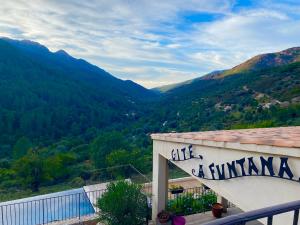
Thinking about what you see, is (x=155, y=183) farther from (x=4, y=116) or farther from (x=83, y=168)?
(x=4, y=116)

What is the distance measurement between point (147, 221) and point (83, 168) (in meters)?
27.3

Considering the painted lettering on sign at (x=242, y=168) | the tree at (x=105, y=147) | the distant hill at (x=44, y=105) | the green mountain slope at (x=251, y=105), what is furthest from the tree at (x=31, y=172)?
the distant hill at (x=44, y=105)

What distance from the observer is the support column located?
10812mm

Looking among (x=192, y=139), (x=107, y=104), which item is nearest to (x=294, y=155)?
(x=192, y=139)

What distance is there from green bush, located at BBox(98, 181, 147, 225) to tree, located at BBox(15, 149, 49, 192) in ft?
64.3

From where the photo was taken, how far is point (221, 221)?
150cm

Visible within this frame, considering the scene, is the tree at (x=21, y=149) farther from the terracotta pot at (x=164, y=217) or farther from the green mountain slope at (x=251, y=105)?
the terracotta pot at (x=164, y=217)

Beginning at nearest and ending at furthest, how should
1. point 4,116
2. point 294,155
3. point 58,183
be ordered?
point 294,155 → point 58,183 → point 4,116

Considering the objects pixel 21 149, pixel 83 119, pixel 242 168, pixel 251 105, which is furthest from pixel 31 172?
pixel 83 119

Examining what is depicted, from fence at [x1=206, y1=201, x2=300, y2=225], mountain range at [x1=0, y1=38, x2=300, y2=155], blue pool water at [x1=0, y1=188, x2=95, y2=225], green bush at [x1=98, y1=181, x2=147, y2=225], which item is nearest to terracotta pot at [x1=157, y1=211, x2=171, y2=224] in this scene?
green bush at [x1=98, y1=181, x2=147, y2=225]

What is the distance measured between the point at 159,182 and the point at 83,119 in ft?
220

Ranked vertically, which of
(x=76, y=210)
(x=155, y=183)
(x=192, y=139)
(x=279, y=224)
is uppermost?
(x=192, y=139)

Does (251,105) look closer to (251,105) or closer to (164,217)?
(251,105)

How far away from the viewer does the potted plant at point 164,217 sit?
1038 cm
